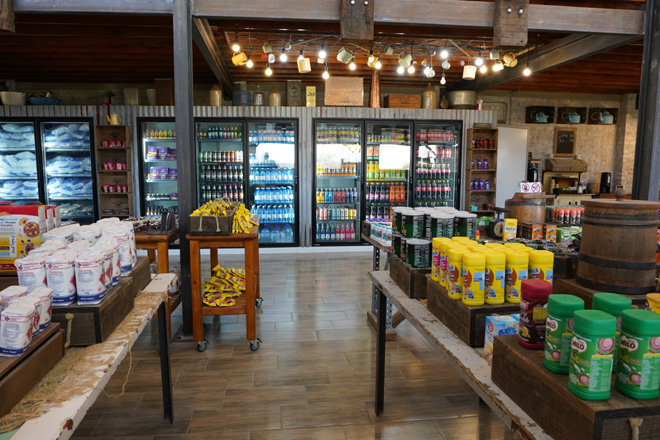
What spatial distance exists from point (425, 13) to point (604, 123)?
7835mm

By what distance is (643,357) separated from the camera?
1064 mm

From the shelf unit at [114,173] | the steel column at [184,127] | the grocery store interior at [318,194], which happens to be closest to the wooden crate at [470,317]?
the grocery store interior at [318,194]

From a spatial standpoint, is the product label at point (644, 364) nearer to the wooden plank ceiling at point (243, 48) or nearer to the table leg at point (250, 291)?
the table leg at point (250, 291)

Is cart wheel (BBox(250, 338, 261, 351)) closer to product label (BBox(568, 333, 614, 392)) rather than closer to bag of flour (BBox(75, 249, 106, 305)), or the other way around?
bag of flour (BBox(75, 249, 106, 305))

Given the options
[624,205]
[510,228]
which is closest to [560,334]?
[624,205]

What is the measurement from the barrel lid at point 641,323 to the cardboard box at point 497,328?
52 centimetres

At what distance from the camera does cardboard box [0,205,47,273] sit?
6.76ft

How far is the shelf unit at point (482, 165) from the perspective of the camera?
25.7ft

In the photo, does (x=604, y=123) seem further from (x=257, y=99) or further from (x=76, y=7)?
(x=76, y=7)

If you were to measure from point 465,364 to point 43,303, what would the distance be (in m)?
1.56

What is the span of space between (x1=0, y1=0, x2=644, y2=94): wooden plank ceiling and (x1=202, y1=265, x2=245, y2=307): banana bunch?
3.11 m

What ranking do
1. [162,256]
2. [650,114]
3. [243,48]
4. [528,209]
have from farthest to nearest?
1. [243,48]
2. [650,114]
3. [528,209]
4. [162,256]

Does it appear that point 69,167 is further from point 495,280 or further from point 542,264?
point 542,264

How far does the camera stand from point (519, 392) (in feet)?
4.32
